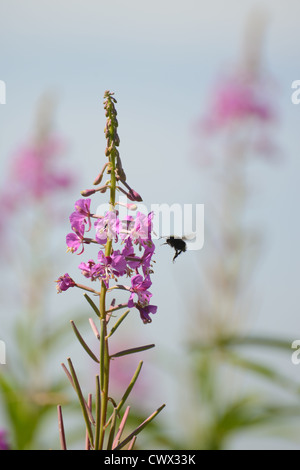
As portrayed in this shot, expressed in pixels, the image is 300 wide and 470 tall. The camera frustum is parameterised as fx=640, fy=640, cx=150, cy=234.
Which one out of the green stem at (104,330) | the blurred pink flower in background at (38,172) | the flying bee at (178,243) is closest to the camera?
the green stem at (104,330)

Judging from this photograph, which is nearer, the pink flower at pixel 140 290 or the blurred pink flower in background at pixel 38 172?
the pink flower at pixel 140 290

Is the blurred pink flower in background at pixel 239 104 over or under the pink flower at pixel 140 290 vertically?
over

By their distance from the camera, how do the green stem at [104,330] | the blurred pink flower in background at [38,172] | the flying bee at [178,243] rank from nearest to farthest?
the green stem at [104,330] < the flying bee at [178,243] < the blurred pink flower in background at [38,172]

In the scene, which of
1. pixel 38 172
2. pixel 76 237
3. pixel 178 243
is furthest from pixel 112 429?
pixel 38 172

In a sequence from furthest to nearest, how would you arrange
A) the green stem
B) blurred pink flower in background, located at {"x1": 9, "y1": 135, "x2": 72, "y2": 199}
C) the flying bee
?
blurred pink flower in background, located at {"x1": 9, "y1": 135, "x2": 72, "y2": 199} → the flying bee → the green stem

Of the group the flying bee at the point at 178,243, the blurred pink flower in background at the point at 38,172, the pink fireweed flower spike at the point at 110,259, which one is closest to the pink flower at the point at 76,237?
the pink fireweed flower spike at the point at 110,259

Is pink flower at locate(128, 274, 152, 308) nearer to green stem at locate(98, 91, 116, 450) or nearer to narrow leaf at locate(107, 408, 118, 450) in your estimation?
green stem at locate(98, 91, 116, 450)

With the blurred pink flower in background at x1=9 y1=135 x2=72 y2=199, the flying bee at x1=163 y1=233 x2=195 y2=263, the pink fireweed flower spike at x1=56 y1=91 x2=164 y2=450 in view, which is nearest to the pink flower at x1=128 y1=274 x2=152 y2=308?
the pink fireweed flower spike at x1=56 y1=91 x2=164 y2=450

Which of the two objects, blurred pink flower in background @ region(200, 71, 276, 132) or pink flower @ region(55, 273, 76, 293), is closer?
pink flower @ region(55, 273, 76, 293)

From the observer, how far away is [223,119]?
425 cm

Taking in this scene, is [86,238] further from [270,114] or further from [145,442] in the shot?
[270,114]

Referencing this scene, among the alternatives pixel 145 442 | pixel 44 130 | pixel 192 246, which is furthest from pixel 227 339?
pixel 44 130

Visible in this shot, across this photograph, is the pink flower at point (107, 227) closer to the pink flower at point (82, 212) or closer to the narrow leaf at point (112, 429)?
the pink flower at point (82, 212)
